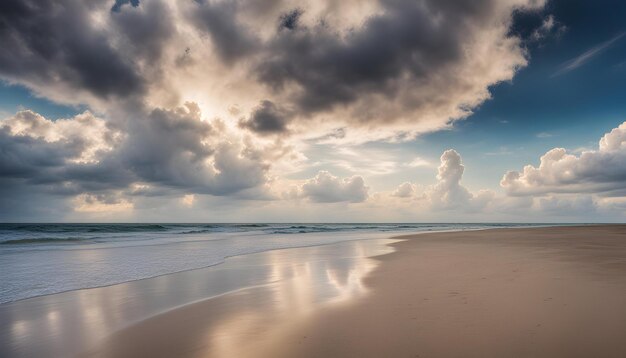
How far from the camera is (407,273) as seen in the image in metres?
9.89

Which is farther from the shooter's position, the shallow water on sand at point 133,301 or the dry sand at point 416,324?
the shallow water on sand at point 133,301

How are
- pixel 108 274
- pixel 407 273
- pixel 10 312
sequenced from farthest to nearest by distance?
pixel 108 274
pixel 407 273
pixel 10 312

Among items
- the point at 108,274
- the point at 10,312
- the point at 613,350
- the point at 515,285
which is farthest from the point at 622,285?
the point at 108,274

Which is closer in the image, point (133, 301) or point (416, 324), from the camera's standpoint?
point (416, 324)

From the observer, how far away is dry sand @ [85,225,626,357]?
4.27m

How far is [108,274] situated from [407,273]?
9.68 m

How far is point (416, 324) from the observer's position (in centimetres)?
509

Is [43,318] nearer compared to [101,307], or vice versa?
[43,318]

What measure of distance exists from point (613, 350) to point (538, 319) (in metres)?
1.13

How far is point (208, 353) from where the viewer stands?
4445 millimetres

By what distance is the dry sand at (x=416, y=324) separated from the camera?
427 cm

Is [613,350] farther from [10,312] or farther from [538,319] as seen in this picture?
[10,312]

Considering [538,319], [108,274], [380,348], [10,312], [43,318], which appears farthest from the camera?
[108,274]

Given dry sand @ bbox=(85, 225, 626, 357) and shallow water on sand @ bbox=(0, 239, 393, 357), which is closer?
dry sand @ bbox=(85, 225, 626, 357)
